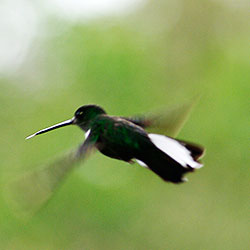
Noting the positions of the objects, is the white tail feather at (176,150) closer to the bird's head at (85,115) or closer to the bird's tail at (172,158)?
the bird's tail at (172,158)

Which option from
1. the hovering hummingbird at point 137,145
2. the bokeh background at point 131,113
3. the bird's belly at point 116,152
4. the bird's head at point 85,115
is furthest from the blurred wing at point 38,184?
the bokeh background at point 131,113

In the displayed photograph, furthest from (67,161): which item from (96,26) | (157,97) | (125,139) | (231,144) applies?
(96,26)

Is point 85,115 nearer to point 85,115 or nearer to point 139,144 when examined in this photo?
point 85,115

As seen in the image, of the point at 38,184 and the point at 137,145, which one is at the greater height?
the point at 137,145

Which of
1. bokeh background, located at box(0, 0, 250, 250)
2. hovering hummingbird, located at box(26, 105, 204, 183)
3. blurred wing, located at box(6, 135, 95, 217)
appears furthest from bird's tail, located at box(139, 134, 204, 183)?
bokeh background, located at box(0, 0, 250, 250)

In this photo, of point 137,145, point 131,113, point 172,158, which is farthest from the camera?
point 131,113

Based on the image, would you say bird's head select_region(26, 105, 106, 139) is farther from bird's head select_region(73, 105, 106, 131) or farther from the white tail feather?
the white tail feather

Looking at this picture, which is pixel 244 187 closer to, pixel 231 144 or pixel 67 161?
pixel 231 144

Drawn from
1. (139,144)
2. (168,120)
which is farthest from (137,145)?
(168,120)

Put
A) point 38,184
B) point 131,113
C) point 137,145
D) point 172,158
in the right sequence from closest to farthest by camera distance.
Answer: point 38,184, point 172,158, point 137,145, point 131,113
